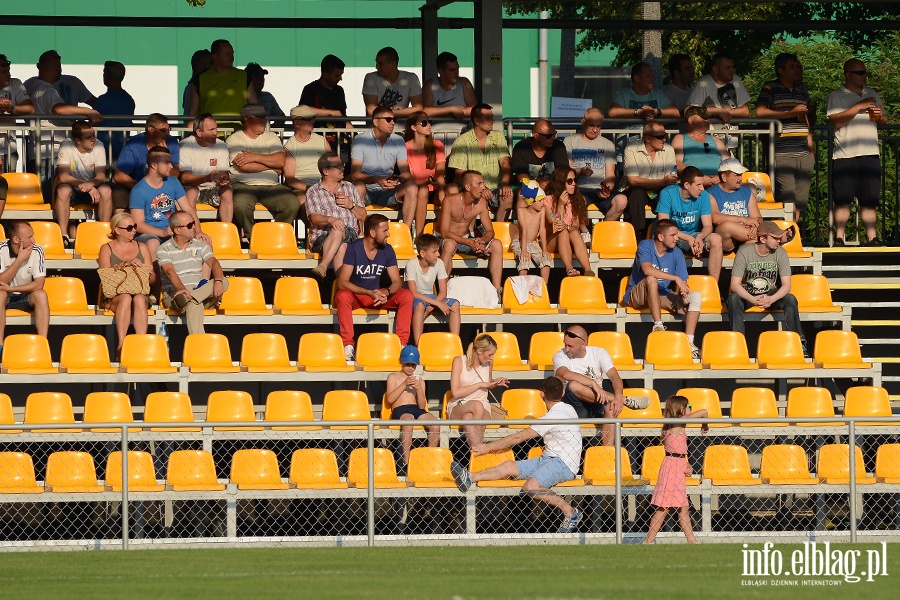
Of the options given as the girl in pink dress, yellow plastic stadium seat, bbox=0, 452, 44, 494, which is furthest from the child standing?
yellow plastic stadium seat, bbox=0, 452, 44, 494

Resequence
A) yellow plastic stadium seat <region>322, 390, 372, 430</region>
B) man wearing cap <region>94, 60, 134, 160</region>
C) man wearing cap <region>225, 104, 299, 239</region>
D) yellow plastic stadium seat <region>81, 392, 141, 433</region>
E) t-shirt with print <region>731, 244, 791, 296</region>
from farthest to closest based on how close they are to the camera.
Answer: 1. man wearing cap <region>94, 60, 134, 160</region>
2. man wearing cap <region>225, 104, 299, 239</region>
3. t-shirt with print <region>731, 244, 791, 296</region>
4. yellow plastic stadium seat <region>322, 390, 372, 430</region>
5. yellow plastic stadium seat <region>81, 392, 141, 433</region>

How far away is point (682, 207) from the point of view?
15.7 metres

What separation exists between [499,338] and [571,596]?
5770 mm

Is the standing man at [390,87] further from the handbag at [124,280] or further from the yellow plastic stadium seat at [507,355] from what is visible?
the handbag at [124,280]

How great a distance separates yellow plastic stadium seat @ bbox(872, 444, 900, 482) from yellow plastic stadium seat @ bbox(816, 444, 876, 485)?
4.4 inches

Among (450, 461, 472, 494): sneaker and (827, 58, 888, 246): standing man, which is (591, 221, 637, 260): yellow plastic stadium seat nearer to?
(827, 58, 888, 246): standing man

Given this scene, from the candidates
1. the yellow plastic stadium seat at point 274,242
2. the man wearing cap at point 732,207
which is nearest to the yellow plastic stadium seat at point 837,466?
the man wearing cap at point 732,207

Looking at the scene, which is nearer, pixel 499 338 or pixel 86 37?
pixel 499 338

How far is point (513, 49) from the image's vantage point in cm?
3425

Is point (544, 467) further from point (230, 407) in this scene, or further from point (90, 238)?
point (90, 238)

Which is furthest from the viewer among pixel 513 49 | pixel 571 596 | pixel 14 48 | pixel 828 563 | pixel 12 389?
pixel 513 49

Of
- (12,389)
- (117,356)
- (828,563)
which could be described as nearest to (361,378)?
(117,356)

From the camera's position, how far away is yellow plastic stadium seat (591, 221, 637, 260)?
52.1ft

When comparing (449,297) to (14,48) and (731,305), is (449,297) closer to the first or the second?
(731,305)
